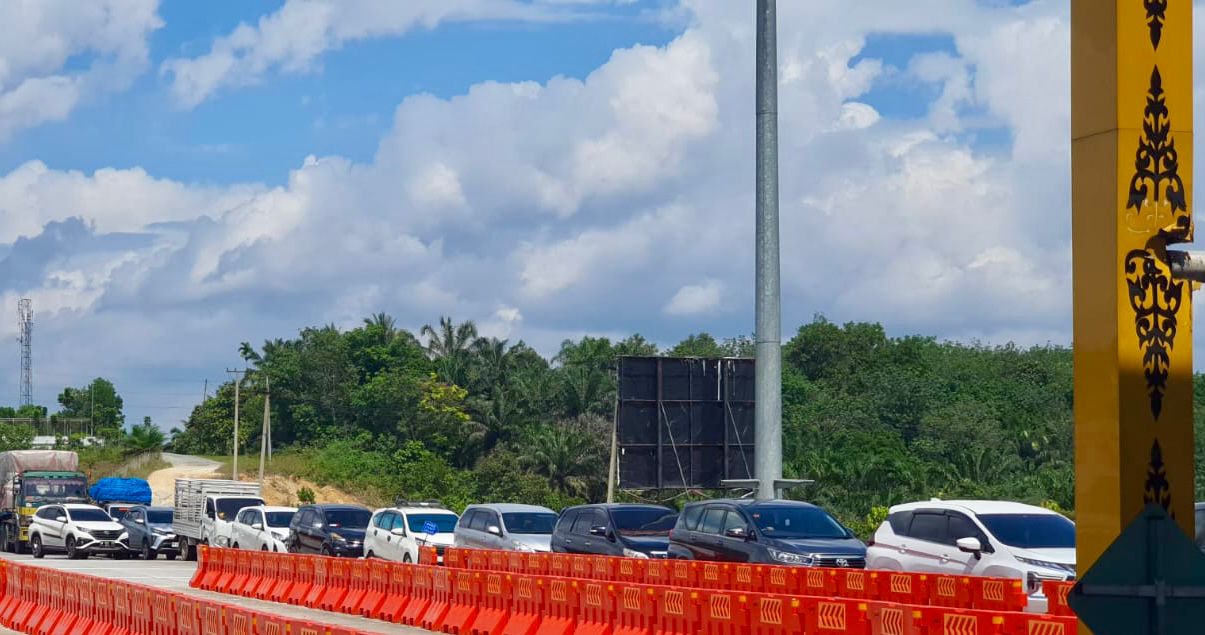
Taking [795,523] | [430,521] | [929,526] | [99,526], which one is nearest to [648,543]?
[795,523]

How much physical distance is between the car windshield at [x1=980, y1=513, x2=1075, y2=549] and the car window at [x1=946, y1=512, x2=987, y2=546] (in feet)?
0.50

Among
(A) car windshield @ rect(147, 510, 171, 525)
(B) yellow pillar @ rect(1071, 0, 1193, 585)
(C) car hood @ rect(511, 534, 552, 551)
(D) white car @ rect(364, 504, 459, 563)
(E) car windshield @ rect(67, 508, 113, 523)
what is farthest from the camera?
(A) car windshield @ rect(147, 510, 171, 525)

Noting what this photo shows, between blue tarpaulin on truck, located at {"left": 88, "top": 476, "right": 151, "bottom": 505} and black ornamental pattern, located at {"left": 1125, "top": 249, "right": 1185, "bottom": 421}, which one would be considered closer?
black ornamental pattern, located at {"left": 1125, "top": 249, "right": 1185, "bottom": 421}

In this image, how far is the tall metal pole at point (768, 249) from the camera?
2805 cm

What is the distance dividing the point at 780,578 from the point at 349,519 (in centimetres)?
1730

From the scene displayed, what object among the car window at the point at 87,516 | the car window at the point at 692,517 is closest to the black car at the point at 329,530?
the car window at the point at 87,516

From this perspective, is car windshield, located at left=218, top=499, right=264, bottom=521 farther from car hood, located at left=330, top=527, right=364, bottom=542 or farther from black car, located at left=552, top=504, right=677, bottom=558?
black car, located at left=552, top=504, right=677, bottom=558

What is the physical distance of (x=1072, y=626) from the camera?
1194cm

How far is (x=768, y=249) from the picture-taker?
28.0 meters

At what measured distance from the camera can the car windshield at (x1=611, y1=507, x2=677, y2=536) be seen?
2780cm

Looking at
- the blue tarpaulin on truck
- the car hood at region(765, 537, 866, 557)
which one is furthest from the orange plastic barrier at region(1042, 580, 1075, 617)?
the blue tarpaulin on truck

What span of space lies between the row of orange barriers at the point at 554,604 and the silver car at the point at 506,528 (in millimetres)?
4069

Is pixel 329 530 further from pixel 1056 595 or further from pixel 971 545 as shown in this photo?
pixel 1056 595

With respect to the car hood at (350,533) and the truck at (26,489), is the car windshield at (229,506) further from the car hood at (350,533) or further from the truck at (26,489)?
the truck at (26,489)
